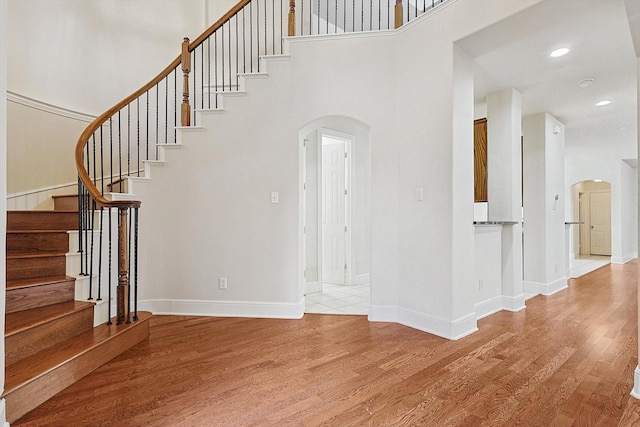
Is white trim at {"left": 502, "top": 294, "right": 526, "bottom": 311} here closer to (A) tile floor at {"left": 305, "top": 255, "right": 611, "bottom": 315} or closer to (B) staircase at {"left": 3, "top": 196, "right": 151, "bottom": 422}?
(A) tile floor at {"left": 305, "top": 255, "right": 611, "bottom": 315}

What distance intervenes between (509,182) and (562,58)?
1300 millimetres

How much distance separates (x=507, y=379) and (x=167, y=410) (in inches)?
82.9

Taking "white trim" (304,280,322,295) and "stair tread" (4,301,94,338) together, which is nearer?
"stair tread" (4,301,94,338)

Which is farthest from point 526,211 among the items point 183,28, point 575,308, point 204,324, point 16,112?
point 16,112

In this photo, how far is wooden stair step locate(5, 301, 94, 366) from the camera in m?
1.94

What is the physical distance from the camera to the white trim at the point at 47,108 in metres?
3.39

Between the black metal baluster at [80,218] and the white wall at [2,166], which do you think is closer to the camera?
the white wall at [2,166]

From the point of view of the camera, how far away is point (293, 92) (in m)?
3.40

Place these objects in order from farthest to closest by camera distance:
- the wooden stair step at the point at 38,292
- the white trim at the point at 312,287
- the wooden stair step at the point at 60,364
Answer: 1. the white trim at the point at 312,287
2. the wooden stair step at the point at 38,292
3. the wooden stair step at the point at 60,364

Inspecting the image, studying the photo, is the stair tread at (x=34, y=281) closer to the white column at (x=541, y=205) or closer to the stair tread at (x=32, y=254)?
the stair tread at (x=32, y=254)

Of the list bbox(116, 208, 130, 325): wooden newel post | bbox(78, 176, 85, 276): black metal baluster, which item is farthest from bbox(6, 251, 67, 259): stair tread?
bbox(116, 208, 130, 325): wooden newel post

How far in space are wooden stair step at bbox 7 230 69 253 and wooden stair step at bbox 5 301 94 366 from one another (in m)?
0.57

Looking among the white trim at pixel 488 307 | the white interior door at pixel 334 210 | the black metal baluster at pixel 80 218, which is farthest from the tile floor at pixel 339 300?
the black metal baluster at pixel 80 218

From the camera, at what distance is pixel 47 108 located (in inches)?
144
